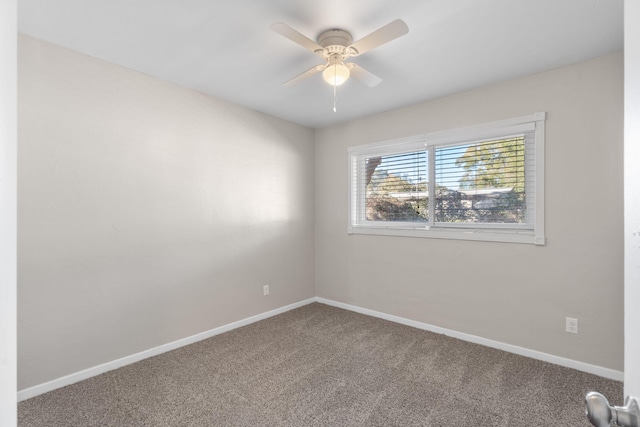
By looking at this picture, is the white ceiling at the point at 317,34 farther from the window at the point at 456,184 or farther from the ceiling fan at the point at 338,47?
the window at the point at 456,184

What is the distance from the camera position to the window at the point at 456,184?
2.65m

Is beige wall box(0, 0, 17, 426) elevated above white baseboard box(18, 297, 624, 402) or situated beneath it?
elevated above

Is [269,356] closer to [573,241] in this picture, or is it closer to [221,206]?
[221,206]

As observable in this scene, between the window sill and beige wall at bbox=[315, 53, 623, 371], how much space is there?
0.17ft

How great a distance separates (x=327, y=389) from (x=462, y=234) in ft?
6.01

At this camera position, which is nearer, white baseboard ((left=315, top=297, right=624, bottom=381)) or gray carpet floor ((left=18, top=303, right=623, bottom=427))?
gray carpet floor ((left=18, top=303, right=623, bottom=427))

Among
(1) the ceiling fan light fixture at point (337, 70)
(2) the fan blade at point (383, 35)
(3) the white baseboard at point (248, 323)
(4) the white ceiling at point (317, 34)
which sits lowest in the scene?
(3) the white baseboard at point (248, 323)

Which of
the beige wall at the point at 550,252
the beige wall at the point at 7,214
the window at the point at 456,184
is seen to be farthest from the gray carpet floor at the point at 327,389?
→ the beige wall at the point at 7,214

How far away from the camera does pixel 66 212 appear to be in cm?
220

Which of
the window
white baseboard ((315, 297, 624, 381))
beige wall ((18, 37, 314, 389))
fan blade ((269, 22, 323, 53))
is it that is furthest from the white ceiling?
white baseboard ((315, 297, 624, 381))

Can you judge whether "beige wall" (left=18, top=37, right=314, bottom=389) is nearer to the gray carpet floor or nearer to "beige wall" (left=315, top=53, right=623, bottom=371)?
the gray carpet floor

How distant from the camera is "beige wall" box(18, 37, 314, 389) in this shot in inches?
81.7

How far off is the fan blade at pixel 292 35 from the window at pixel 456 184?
176 cm

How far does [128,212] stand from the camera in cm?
250
